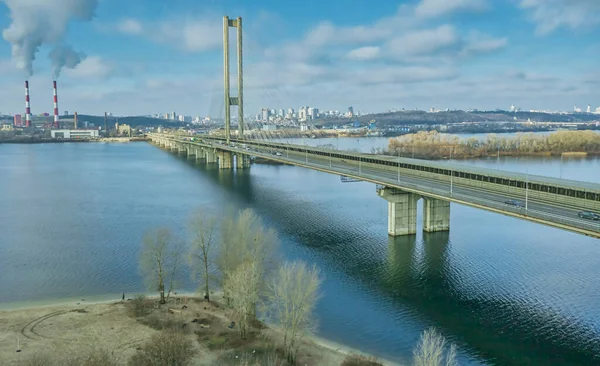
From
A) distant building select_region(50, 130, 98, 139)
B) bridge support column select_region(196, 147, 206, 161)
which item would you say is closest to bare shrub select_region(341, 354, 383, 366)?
bridge support column select_region(196, 147, 206, 161)

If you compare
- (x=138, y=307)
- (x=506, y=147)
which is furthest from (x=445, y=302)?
(x=506, y=147)

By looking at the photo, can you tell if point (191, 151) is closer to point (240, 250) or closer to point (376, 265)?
point (376, 265)

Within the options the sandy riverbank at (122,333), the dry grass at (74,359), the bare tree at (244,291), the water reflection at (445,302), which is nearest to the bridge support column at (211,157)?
the water reflection at (445,302)

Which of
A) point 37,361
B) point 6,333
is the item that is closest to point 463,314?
point 37,361

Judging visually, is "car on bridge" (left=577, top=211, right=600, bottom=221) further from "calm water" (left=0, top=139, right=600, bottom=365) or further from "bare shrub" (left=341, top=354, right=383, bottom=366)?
"bare shrub" (left=341, top=354, right=383, bottom=366)

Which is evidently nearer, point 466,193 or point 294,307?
point 294,307
